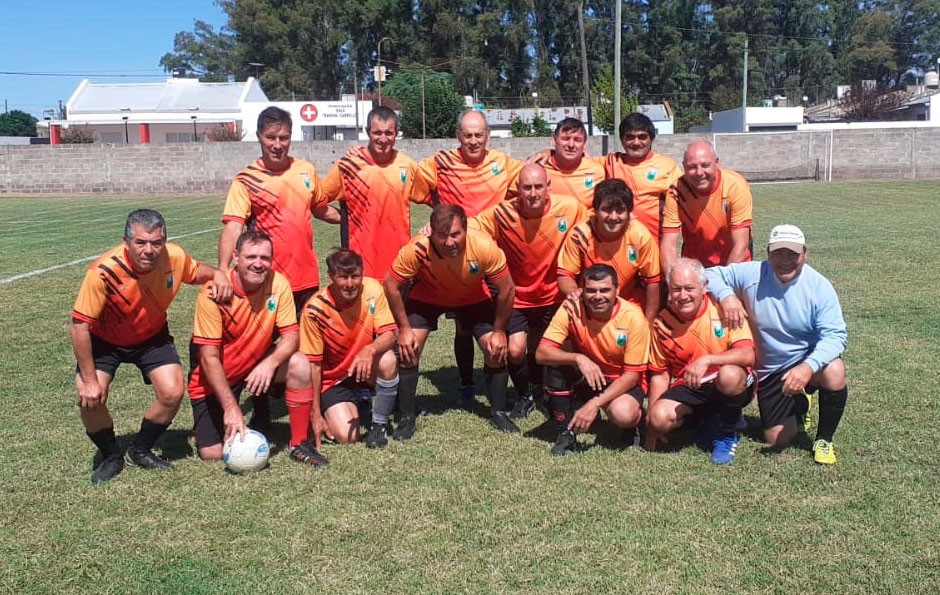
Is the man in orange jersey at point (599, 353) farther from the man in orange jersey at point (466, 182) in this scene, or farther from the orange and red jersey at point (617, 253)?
the man in orange jersey at point (466, 182)

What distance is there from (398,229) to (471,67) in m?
61.4

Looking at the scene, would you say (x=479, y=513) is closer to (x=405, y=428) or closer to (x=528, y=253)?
(x=405, y=428)

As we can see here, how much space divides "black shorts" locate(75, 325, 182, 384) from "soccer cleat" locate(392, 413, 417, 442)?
133cm

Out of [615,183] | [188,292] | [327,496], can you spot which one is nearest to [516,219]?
[615,183]

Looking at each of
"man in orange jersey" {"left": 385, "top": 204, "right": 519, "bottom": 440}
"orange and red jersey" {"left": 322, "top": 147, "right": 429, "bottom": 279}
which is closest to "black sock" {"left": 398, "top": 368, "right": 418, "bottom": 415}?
"man in orange jersey" {"left": 385, "top": 204, "right": 519, "bottom": 440}

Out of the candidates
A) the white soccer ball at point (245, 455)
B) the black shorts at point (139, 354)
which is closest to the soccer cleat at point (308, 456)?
the white soccer ball at point (245, 455)

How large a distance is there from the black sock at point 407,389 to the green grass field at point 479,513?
0.59ft

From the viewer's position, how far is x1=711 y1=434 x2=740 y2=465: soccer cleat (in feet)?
15.2

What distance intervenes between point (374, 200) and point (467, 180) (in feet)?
2.14

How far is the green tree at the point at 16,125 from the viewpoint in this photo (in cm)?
7319

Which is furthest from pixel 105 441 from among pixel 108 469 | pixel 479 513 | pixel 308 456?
pixel 479 513

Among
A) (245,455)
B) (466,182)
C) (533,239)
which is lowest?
(245,455)

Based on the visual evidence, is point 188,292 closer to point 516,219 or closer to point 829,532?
point 516,219

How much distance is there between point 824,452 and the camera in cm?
454
